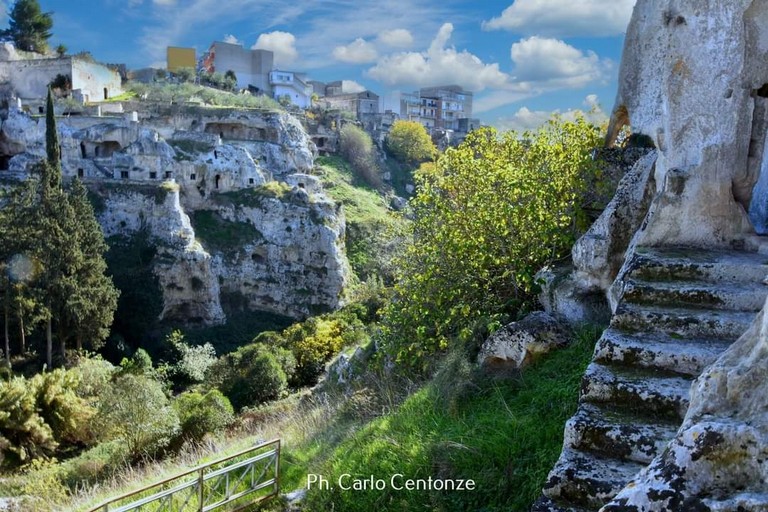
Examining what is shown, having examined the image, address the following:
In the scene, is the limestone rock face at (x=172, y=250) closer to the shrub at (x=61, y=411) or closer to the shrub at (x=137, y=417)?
the shrub at (x=61, y=411)

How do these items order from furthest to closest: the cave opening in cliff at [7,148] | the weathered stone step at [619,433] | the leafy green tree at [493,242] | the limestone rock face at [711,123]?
the cave opening in cliff at [7,148] → the leafy green tree at [493,242] → the limestone rock face at [711,123] → the weathered stone step at [619,433]

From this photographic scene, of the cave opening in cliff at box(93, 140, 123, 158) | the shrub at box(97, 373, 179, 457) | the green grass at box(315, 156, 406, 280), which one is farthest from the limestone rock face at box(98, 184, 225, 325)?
the shrub at box(97, 373, 179, 457)

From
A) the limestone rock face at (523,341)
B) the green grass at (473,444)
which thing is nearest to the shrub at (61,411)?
the green grass at (473,444)

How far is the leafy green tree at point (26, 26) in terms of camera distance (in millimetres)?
56719

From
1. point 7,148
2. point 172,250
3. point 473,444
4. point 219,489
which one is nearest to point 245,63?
point 7,148

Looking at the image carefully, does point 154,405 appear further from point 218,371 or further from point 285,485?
point 285,485

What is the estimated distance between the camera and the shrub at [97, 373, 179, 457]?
13.2m

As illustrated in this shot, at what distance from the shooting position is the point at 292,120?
161 feet

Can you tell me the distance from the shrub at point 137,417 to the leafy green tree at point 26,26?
5407 centimetres

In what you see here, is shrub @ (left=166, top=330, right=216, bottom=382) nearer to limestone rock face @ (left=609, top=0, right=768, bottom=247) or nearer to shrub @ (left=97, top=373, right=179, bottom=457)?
shrub @ (left=97, top=373, right=179, bottom=457)

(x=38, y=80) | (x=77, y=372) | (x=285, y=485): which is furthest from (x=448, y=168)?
(x=38, y=80)

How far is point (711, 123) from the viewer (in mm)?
4789

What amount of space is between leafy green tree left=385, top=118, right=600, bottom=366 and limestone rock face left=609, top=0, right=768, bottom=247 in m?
2.12

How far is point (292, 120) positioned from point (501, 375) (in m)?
46.3
